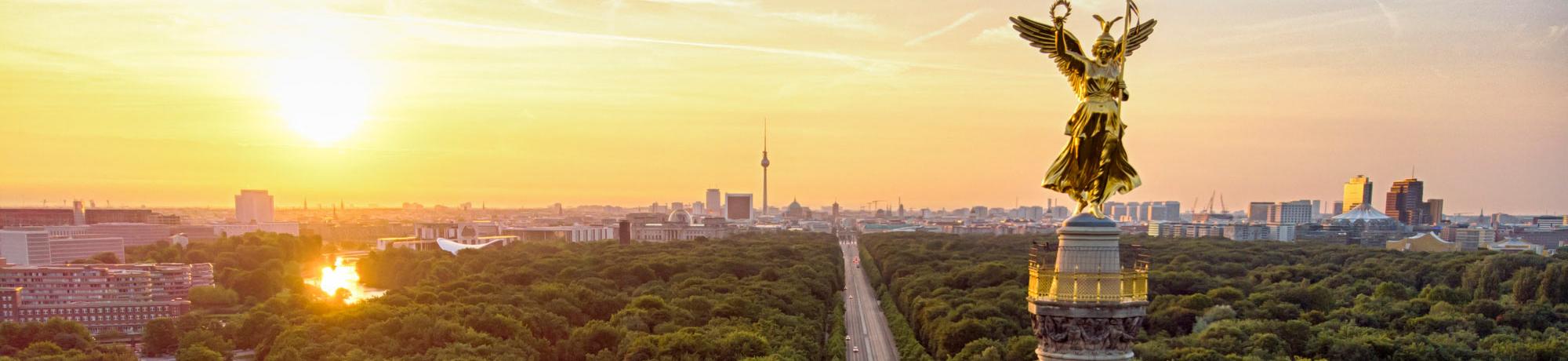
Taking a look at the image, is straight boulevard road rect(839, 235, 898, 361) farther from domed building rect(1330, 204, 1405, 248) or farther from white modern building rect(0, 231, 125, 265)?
domed building rect(1330, 204, 1405, 248)

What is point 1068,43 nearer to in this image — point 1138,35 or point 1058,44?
point 1058,44

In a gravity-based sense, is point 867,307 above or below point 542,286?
below

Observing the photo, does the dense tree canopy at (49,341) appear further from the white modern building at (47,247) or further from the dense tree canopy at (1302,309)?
the white modern building at (47,247)

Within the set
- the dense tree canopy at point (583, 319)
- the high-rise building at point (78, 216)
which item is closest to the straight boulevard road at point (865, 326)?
the dense tree canopy at point (583, 319)

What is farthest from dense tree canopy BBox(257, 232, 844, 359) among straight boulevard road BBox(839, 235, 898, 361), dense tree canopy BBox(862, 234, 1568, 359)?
dense tree canopy BBox(862, 234, 1568, 359)

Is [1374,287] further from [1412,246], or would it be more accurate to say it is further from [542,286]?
[1412,246]

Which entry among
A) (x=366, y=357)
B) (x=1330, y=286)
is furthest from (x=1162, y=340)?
(x=1330, y=286)

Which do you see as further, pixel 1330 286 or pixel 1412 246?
pixel 1412 246
